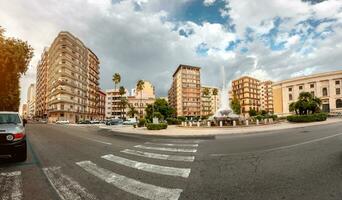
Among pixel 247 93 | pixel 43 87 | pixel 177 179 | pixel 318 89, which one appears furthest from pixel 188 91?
pixel 177 179

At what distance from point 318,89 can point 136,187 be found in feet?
285

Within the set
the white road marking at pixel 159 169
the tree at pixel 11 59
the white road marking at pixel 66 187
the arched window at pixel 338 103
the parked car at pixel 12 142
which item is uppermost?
the tree at pixel 11 59

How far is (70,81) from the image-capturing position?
7194cm

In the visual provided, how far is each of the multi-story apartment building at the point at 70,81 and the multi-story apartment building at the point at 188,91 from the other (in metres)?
43.3

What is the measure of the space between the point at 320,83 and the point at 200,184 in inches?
3399

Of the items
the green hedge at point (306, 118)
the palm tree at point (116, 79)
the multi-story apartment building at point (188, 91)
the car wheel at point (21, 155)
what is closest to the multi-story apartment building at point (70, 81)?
the palm tree at point (116, 79)

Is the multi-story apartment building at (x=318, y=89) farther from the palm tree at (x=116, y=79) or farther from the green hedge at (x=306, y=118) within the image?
the palm tree at (x=116, y=79)

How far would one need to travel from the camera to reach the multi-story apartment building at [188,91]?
346ft

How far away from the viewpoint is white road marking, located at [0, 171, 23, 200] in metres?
3.80

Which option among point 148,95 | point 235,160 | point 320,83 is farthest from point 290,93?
point 235,160

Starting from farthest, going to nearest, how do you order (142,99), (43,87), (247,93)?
(142,99) → (247,93) → (43,87)

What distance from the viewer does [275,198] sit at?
3.50 metres

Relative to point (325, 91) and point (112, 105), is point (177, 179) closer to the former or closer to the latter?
point (325, 91)

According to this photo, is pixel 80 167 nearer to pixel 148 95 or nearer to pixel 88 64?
pixel 88 64
